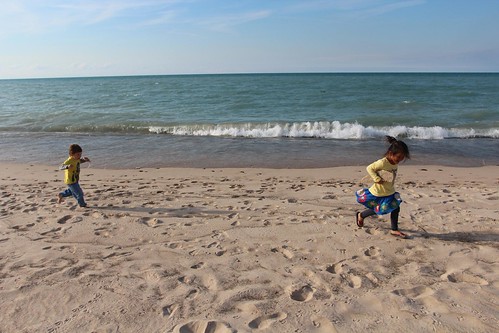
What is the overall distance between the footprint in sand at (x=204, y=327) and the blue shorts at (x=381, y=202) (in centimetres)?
270

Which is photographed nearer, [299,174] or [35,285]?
[35,285]

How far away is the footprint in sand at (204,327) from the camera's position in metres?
2.81

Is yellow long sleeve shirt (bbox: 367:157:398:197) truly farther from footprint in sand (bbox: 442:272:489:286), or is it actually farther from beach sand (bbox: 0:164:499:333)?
footprint in sand (bbox: 442:272:489:286)

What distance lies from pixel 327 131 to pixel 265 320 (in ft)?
41.2

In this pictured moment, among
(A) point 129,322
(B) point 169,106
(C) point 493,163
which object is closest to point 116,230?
(A) point 129,322

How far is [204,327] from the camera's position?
2.84 meters

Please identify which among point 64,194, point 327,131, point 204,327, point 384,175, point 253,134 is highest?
point 384,175

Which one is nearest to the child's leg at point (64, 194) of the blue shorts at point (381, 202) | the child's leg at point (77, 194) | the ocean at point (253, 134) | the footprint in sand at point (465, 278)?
the child's leg at point (77, 194)

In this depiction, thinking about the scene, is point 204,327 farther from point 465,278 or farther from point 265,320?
point 465,278

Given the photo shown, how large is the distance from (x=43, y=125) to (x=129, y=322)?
1800 cm

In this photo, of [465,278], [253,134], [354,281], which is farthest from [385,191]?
[253,134]

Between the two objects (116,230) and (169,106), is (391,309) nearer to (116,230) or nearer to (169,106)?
(116,230)

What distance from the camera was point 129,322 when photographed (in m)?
2.92

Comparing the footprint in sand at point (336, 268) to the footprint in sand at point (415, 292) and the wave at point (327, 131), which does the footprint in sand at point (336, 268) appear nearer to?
the footprint in sand at point (415, 292)
